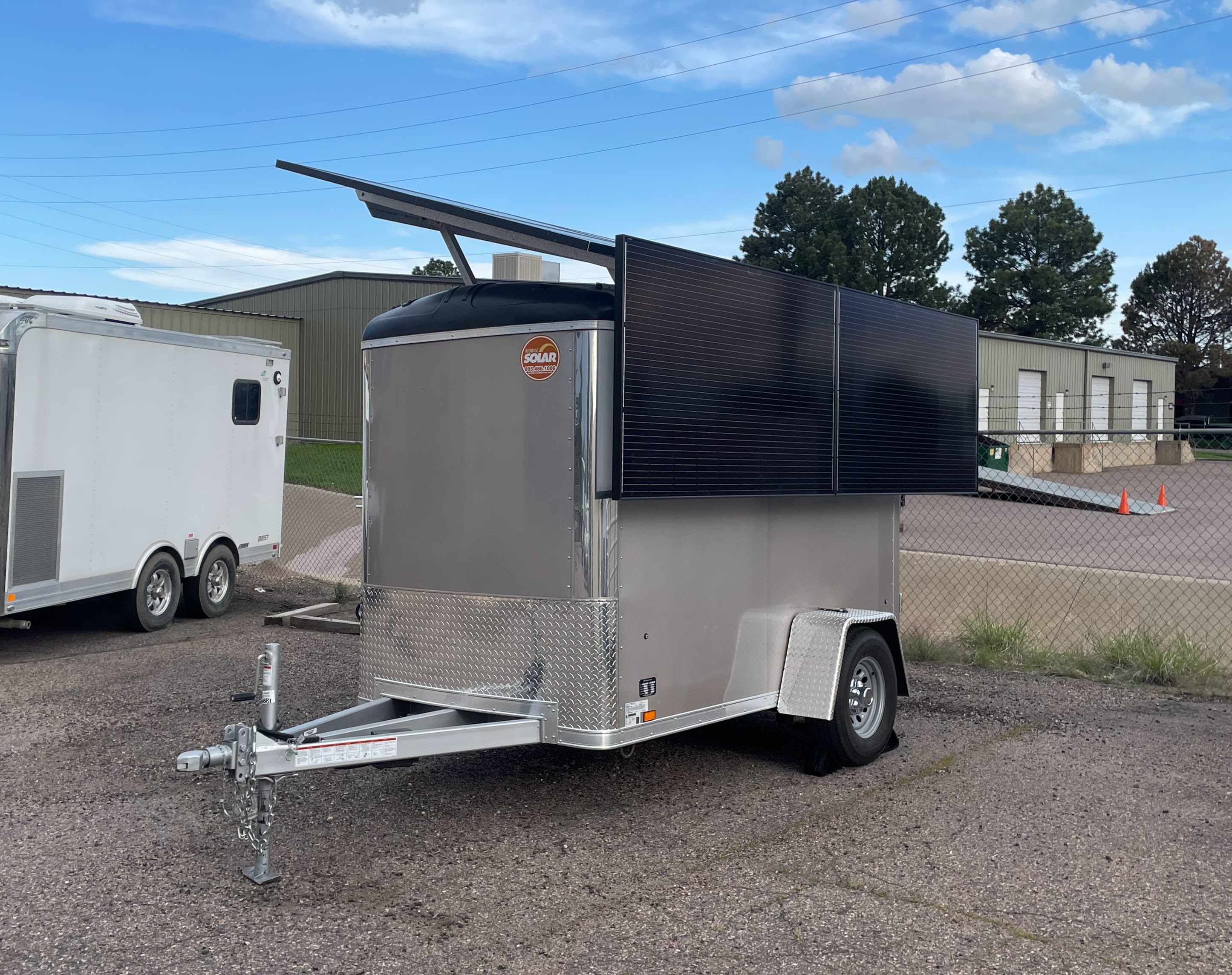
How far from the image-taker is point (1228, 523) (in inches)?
893

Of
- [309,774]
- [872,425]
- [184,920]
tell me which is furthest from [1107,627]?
[184,920]

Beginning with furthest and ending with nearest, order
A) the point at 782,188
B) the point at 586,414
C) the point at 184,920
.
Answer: the point at 782,188 < the point at 586,414 < the point at 184,920

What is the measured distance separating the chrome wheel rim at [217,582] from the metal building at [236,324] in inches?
694

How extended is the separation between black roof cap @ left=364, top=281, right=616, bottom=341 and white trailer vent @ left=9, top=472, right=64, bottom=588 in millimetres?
4999

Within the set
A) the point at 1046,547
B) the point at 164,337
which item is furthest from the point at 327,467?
the point at 1046,547

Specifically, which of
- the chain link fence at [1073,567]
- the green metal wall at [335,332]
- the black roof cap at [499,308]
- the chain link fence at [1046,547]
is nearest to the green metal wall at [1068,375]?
the chain link fence at [1046,547]

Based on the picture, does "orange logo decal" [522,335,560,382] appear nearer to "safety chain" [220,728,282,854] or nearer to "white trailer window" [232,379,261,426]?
"safety chain" [220,728,282,854]

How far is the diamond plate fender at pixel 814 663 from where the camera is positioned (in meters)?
5.95

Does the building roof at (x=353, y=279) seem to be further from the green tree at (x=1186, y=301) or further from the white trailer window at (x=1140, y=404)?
the green tree at (x=1186, y=301)

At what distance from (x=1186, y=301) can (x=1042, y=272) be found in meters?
20.5

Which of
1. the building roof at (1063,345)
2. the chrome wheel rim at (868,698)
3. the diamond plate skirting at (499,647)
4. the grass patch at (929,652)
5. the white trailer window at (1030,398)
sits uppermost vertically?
the building roof at (1063,345)

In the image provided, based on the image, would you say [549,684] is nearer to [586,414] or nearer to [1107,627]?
[586,414]

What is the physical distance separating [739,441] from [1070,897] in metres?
2.45

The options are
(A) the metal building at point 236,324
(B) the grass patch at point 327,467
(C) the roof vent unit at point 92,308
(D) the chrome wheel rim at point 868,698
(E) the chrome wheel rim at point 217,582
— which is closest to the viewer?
(D) the chrome wheel rim at point 868,698
